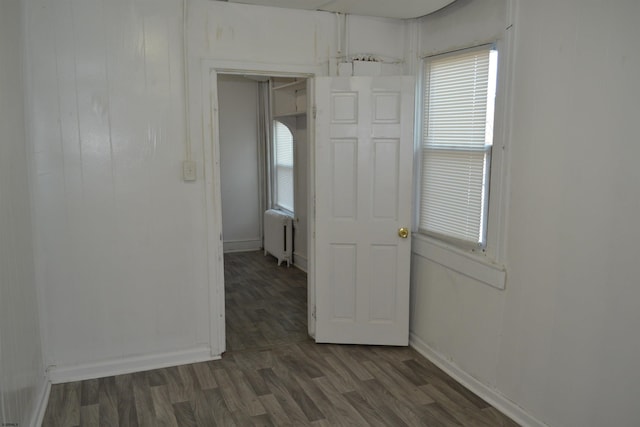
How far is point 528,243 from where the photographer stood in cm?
284

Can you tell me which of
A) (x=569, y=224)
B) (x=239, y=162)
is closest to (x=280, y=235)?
(x=239, y=162)

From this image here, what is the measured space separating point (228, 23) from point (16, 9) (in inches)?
51.8

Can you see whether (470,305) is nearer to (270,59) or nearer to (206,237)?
(206,237)

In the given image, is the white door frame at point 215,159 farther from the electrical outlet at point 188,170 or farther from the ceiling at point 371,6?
the ceiling at point 371,6

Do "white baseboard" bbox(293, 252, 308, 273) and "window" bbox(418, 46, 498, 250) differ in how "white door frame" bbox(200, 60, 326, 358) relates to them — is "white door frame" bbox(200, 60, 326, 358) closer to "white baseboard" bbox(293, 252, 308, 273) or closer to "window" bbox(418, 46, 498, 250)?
"window" bbox(418, 46, 498, 250)

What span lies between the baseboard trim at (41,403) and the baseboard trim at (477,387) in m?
2.63

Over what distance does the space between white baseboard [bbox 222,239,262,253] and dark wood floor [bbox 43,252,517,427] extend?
10.5ft

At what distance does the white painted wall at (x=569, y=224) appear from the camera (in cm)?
229

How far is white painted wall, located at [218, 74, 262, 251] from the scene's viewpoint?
7.14 meters

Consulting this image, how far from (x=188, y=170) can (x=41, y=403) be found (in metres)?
1.75

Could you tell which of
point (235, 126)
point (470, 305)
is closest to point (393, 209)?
point (470, 305)

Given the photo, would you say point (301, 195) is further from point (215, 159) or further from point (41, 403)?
point (41, 403)

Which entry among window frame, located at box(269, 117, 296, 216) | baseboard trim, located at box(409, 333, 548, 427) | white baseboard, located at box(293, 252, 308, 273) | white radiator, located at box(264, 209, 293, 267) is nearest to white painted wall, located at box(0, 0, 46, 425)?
baseboard trim, located at box(409, 333, 548, 427)

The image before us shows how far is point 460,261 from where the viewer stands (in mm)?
3406
